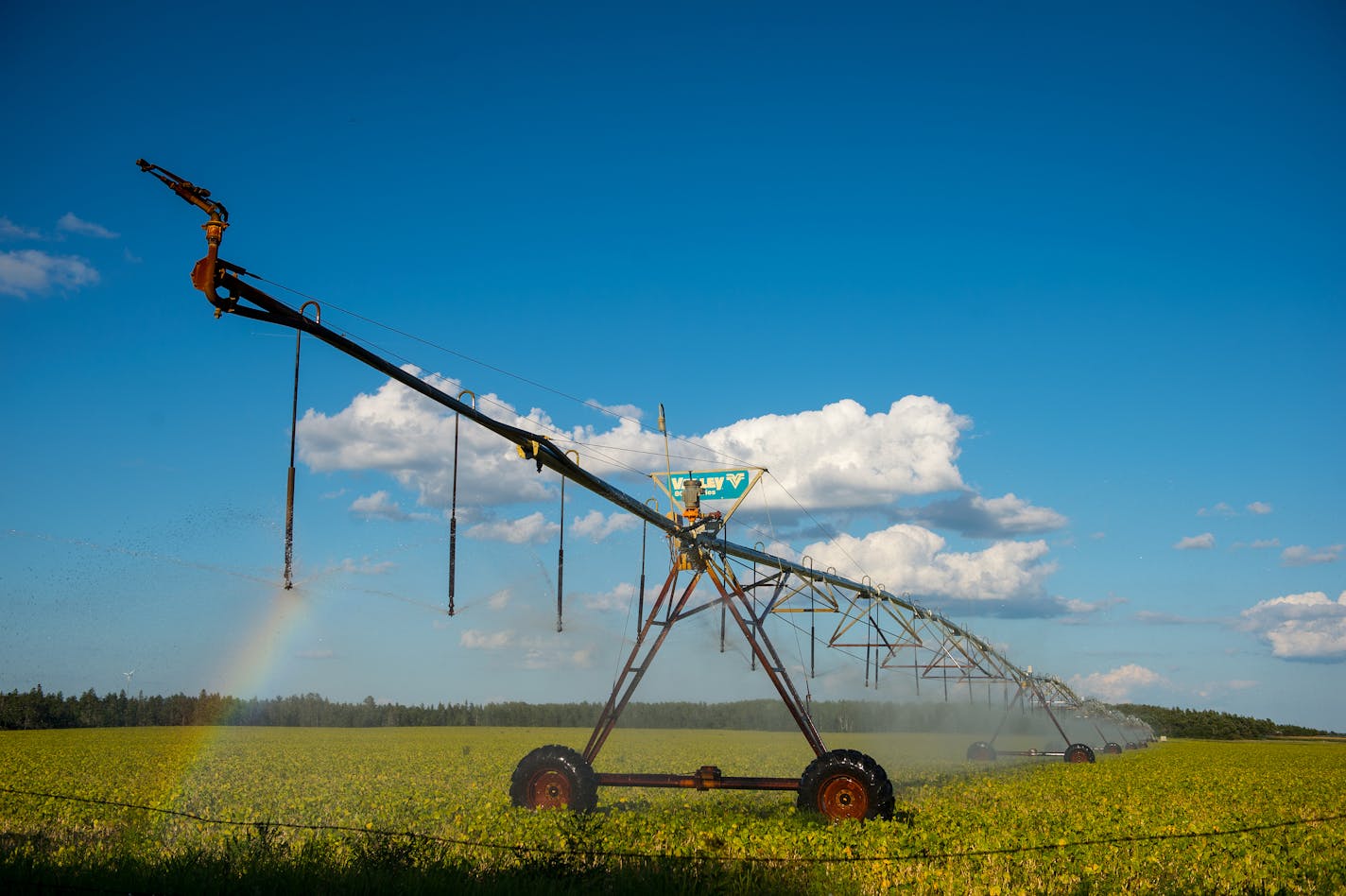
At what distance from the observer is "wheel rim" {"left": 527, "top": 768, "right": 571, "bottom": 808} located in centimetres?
1661

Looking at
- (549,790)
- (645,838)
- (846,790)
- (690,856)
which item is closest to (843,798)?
(846,790)

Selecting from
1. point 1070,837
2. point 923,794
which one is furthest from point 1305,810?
point 1070,837

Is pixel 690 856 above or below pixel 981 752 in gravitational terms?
above

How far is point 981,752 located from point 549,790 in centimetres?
3218

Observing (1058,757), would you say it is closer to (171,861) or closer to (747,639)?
(747,639)

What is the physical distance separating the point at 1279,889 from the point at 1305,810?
1156cm

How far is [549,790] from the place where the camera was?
54.9 ft

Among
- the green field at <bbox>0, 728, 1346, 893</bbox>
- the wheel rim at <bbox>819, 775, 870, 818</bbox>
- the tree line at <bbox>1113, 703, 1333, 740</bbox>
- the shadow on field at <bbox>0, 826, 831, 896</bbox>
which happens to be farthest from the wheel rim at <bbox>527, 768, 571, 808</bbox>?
the tree line at <bbox>1113, 703, 1333, 740</bbox>

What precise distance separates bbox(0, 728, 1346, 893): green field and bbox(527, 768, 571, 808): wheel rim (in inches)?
23.2

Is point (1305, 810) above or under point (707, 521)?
under

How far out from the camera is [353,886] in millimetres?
9430

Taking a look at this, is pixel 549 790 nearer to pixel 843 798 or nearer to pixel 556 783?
pixel 556 783

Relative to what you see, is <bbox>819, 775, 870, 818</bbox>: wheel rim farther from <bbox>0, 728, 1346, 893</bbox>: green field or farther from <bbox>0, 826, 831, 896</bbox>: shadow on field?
<bbox>0, 826, 831, 896</bbox>: shadow on field

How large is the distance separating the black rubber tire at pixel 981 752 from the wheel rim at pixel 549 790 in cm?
3157
